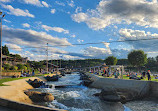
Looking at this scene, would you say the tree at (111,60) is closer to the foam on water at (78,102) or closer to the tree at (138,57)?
the tree at (138,57)

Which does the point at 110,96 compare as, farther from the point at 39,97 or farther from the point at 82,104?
the point at 39,97

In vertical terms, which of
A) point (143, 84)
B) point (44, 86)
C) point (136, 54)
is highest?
point (136, 54)

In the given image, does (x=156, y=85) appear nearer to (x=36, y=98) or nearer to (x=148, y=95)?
(x=148, y=95)

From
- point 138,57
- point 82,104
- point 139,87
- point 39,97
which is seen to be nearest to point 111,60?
point 138,57

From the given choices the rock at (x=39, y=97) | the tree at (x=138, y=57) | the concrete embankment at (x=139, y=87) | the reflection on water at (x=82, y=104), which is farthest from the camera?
the tree at (x=138, y=57)

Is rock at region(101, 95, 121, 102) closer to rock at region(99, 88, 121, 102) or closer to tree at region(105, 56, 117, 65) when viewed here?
rock at region(99, 88, 121, 102)

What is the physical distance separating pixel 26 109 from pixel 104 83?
2076 cm

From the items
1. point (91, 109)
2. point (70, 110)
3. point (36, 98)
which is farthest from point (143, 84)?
point (36, 98)

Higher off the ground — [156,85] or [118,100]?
[156,85]

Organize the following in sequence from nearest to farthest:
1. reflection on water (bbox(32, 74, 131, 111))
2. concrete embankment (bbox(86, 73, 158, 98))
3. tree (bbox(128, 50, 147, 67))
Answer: reflection on water (bbox(32, 74, 131, 111)), concrete embankment (bbox(86, 73, 158, 98)), tree (bbox(128, 50, 147, 67))

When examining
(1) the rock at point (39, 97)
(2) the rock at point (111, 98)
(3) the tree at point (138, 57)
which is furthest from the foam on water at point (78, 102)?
(3) the tree at point (138, 57)

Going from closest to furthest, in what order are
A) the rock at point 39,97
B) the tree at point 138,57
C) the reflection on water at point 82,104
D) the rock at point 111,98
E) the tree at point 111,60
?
the reflection on water at point 82,104 < the rock at point 39,97 < the rock at point 111,98 < the tree at point 138,57 < the tree at point 111,60

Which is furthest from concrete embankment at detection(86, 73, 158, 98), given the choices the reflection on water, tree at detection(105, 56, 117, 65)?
tree at detection(105, 56, 117, 65)

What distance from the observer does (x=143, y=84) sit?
738 inches
